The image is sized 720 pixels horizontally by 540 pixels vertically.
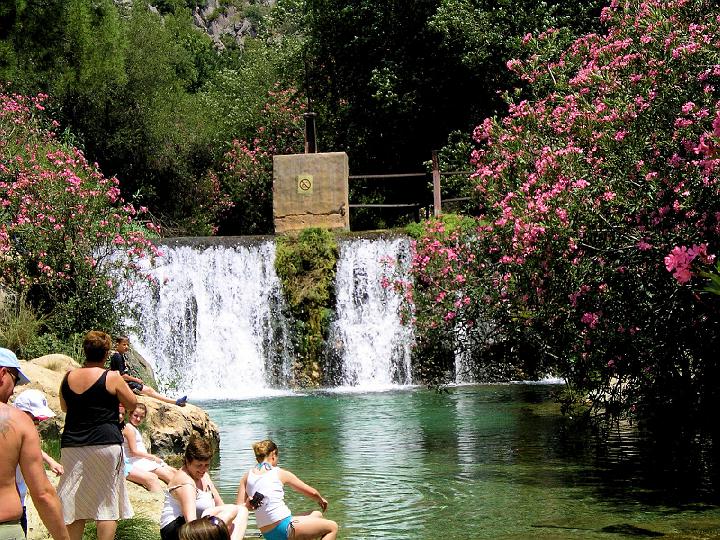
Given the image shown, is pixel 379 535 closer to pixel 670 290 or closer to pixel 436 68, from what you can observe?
pixel 670 290

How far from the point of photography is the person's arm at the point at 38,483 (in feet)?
16.6

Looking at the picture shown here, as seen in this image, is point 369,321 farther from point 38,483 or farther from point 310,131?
point 38,483

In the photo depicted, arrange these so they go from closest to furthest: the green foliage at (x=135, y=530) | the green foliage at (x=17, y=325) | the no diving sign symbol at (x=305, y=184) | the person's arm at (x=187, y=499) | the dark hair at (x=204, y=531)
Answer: the dark hair at (x=204, y=531), the person's arm at (x=187, y=499), the green foliage at (x=135, y=530), the green foliage at (x=17, y=325), the no diving sign symbol at (x=305, y=184)

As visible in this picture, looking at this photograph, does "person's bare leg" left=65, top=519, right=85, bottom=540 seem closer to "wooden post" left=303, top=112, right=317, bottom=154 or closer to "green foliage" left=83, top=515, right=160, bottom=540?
"green foliage" left=83, top=515, right=160, bottom=540

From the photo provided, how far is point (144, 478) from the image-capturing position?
10.3 m

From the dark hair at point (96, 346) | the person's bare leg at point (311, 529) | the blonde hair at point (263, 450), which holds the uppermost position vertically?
the dark hair at point (96, 346)

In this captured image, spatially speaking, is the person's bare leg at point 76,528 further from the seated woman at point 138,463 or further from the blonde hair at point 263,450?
the seated woman at point 138,463

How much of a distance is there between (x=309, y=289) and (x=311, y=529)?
18292mm

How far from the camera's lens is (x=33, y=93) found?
1315 inches

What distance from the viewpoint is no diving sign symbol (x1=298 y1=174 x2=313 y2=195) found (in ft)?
92.6

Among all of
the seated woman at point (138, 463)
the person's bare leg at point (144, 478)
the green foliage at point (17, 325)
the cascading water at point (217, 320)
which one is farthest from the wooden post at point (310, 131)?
the person's bare leg at point (144, 478)

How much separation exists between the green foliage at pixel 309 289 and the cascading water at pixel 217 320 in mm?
290

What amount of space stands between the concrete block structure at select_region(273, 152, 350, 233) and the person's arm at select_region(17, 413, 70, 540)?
2289cm

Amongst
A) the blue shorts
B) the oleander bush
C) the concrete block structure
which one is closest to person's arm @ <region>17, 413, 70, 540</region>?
the blue shorts
